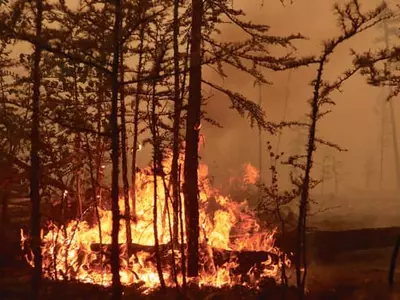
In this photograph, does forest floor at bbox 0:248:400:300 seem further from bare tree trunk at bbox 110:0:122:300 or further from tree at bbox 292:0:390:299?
bare tree trunk at bbox 110:0:122:300

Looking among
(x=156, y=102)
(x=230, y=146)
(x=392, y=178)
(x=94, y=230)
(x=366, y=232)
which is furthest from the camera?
Result: (x=392, y=178)

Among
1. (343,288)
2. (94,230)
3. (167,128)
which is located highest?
(167,128)

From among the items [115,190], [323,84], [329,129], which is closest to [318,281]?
[323,84]

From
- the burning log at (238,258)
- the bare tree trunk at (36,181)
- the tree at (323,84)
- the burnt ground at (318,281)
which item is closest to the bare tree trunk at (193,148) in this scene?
the burning log at (238,258)

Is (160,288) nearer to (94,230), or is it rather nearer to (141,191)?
(94,230)

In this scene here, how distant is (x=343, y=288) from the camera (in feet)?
37.0

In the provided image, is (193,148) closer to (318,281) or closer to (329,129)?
(318,281)

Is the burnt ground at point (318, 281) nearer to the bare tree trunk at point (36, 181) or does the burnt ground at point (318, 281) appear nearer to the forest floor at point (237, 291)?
the forest floor at point (237, 291)

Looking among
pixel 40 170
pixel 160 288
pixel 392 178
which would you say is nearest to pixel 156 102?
pixel 40 170

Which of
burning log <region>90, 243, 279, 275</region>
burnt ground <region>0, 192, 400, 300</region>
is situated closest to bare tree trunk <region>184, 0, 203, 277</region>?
burning log <region>90, 243, 279, 275</region>

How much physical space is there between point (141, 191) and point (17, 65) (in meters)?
5.52

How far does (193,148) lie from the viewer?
12.6 metres

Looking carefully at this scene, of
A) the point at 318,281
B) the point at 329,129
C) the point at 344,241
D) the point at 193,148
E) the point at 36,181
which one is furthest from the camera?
the point at 329,129

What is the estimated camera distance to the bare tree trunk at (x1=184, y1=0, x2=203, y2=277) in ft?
39.8
